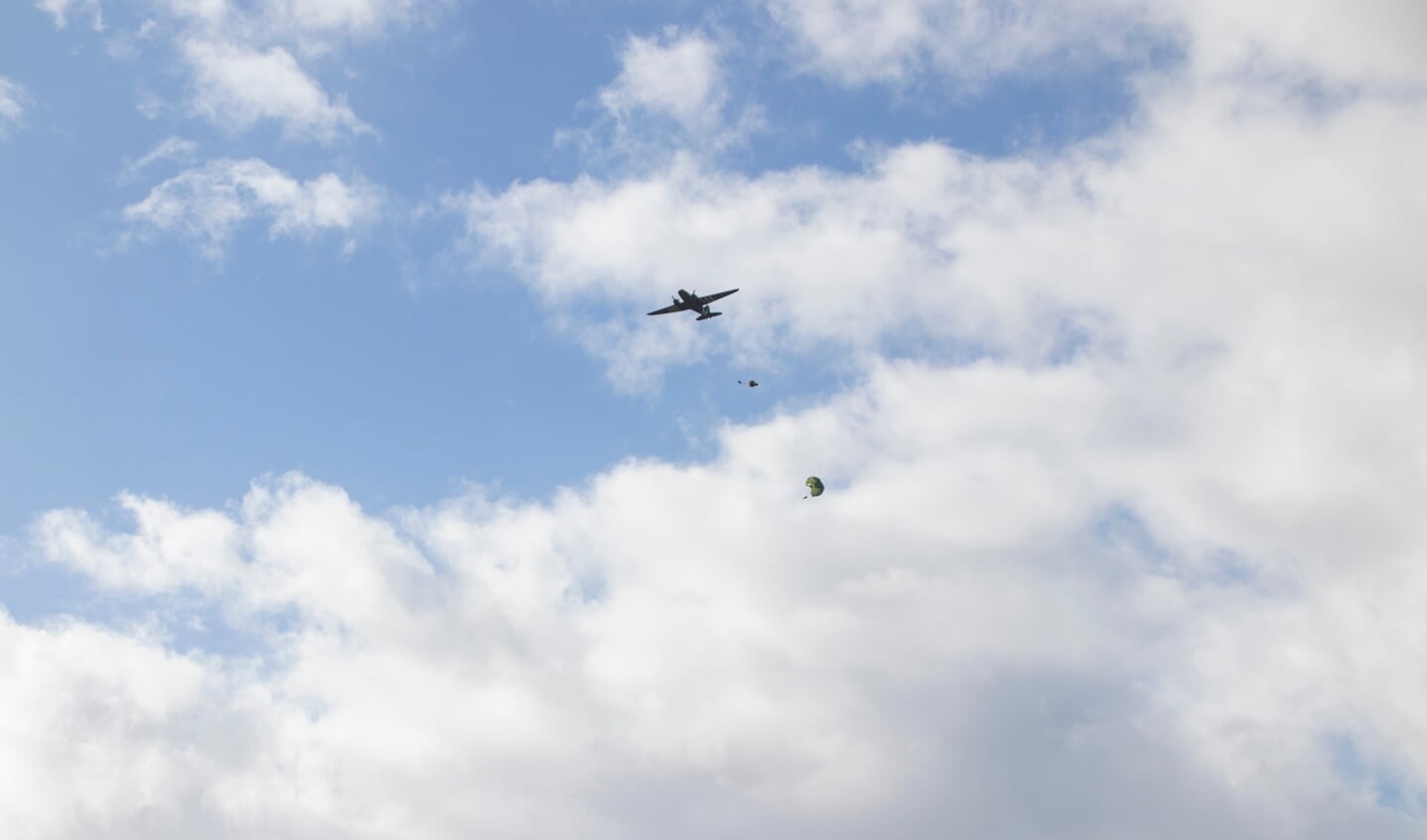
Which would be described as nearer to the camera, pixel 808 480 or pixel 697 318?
pixel 697 318

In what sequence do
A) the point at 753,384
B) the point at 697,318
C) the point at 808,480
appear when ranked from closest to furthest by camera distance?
the point at 753,384, the point at 697,318, the point at 808,480

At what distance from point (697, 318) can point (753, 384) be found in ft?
65.5

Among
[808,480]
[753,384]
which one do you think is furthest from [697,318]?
[808,480]

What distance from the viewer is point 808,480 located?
189625 millimetres

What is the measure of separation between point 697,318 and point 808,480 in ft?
104

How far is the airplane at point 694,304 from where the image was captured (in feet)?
563

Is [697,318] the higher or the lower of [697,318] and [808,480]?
the higher

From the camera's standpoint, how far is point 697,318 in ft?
573

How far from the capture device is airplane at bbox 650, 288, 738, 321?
563 ft

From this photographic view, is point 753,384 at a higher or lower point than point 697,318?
lower

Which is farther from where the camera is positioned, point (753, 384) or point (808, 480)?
point (808, 480)

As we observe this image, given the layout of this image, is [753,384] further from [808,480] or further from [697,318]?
[808,480]

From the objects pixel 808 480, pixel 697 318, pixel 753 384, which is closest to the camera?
pixel 753 384

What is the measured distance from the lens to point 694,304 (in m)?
173
